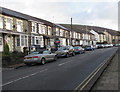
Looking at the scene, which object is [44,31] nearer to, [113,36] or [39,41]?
[39,41]

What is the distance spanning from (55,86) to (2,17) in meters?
20.5

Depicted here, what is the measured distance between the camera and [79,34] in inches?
2517

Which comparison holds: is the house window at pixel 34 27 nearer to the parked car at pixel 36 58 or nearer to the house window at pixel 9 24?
the house window at pixel 9 24

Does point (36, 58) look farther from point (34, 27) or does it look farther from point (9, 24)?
point (34, 27)

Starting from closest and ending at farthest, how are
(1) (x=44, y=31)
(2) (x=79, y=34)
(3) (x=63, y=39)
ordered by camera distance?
(1) (x=44, y=31), (3) (x=63, y=39), (2) (x=79, y=34)

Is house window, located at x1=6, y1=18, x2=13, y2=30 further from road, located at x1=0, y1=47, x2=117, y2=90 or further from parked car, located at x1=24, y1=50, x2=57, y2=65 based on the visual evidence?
road, located at x1=0, y1=47, x2=117, y2=90

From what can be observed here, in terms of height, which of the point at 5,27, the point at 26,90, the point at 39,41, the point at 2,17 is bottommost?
the point at 26,90

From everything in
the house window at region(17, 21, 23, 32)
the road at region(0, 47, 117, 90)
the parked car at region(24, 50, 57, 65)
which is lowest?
the road at region(0, 47, 117, 90)

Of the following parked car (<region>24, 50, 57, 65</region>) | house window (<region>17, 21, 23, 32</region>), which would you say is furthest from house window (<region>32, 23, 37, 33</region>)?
parked car (<region>24, 50, 57, 65</region>)

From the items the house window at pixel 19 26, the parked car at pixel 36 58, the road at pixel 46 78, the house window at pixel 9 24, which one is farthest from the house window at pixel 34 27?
the road at pixel 46 78

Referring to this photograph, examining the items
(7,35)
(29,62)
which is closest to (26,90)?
(29,62)

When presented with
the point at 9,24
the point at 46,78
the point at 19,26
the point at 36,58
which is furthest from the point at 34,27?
the point at 46,78

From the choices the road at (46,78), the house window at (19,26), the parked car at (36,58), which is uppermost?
the house window at (19,26)

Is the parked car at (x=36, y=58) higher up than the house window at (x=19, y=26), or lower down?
lower down
